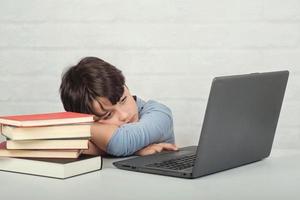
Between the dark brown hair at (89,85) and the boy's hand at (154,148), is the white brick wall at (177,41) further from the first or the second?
the boy's hand at (154,148)

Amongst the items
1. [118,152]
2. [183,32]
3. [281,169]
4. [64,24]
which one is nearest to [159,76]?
[183,32]

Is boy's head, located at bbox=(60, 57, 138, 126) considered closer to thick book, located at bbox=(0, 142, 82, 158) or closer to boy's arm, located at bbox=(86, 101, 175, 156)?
boy's arm, located at bbox=(86, 101, 175, 156)

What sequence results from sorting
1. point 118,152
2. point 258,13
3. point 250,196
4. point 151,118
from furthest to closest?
1. point 258,13
2. point 151,118
3. point 118,152
4. point 250,196

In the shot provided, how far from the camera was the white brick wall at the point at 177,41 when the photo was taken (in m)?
2.42

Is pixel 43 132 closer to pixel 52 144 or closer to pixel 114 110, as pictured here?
pixel 52 144

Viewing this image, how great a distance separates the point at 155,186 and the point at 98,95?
1.88 ft

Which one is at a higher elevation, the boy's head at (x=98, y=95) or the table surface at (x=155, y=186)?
the boy's head at (x=98, y=95)

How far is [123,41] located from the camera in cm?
244

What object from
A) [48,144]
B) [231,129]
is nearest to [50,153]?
[48,144]

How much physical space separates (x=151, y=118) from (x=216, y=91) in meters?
0.54

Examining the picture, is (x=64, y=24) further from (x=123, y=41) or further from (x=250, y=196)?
(x=250, y=196)

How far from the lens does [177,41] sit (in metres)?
2.43

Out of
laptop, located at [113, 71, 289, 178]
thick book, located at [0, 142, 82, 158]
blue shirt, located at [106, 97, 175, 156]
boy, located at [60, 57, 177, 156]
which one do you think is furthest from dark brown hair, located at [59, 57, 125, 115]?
thick book, located at [0, 142, 82, 158]

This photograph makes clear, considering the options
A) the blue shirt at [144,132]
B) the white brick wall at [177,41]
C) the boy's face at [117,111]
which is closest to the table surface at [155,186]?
the blue shirt at [144,132]
